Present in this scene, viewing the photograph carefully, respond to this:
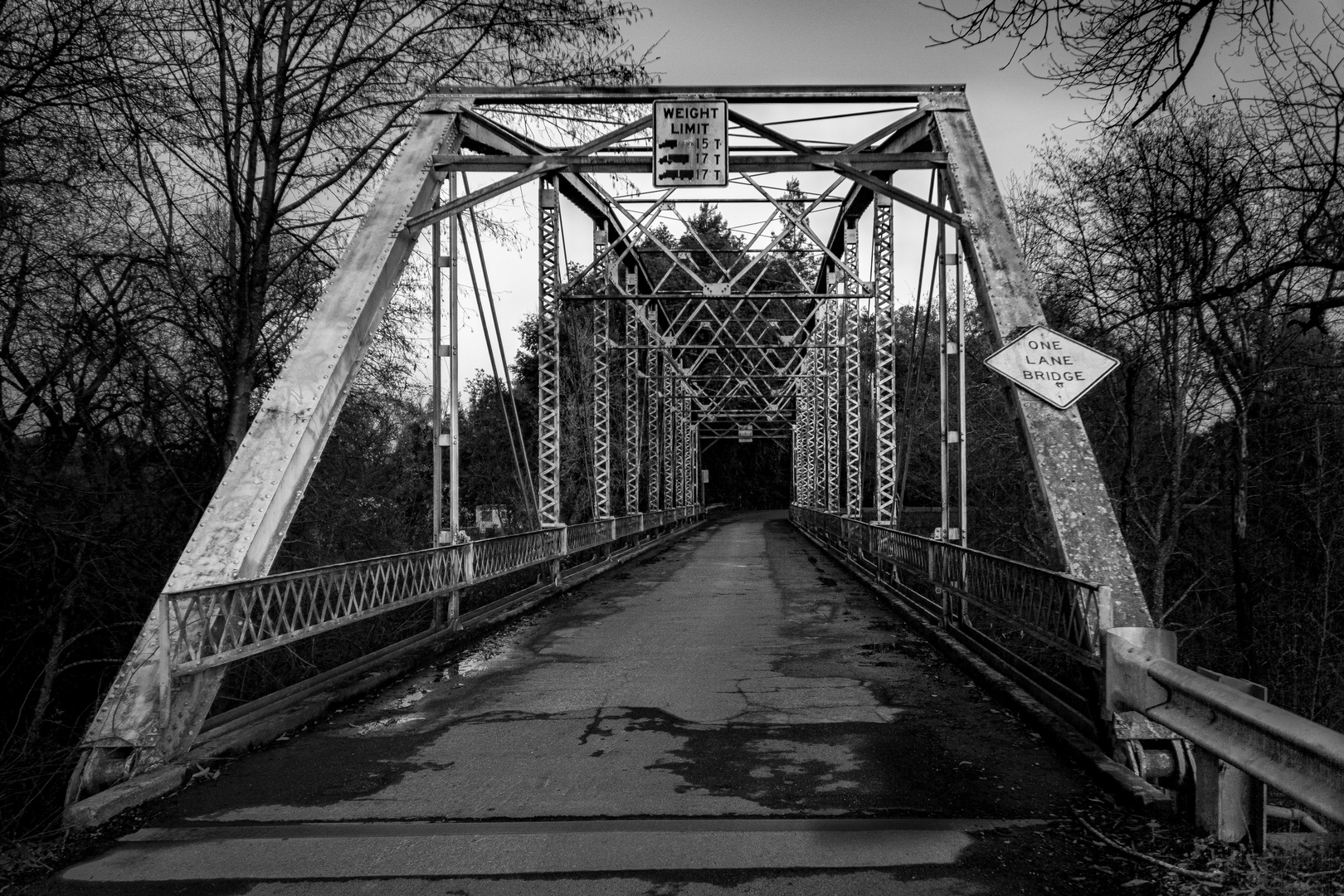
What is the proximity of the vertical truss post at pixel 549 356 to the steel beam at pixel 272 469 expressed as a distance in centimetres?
522

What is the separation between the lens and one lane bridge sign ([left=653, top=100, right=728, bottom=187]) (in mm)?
9766

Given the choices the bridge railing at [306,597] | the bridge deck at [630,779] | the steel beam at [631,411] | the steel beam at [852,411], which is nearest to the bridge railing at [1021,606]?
the bridge deck at [630,779]

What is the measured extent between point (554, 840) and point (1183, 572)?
2430 centimetres

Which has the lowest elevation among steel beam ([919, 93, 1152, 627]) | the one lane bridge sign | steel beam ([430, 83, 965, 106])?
steel beam ([919, 93, 1152, 627])

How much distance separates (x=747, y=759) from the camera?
5.63 metres

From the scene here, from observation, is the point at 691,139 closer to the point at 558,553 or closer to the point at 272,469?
the point at 272,469

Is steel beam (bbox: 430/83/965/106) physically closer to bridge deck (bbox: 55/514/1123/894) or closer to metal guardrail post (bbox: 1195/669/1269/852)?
bridge deck (bbox: 55/514/1123/894)

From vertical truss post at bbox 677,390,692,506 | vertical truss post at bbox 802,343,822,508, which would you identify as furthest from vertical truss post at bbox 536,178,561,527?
vertical truss post at bbox 677,390,692,506

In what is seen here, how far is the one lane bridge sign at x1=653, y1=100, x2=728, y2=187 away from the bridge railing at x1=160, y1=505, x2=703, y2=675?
4439 mm

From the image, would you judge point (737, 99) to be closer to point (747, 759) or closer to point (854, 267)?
point (747, 759)

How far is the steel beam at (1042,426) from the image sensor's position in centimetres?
605

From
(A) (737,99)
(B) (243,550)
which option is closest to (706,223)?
(A) (737,99)

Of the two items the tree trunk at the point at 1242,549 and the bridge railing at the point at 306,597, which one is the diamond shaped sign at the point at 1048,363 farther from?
the tree trunk at the point at 1242,549

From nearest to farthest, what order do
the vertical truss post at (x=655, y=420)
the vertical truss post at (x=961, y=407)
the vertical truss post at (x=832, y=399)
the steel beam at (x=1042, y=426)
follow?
the steel beam at (x=1042, y=426) < the vertical truss post at (x=961, y=407) < the vertical truss post at (x=832, y=399) < the vertical truss post at (x=655, y=420)
